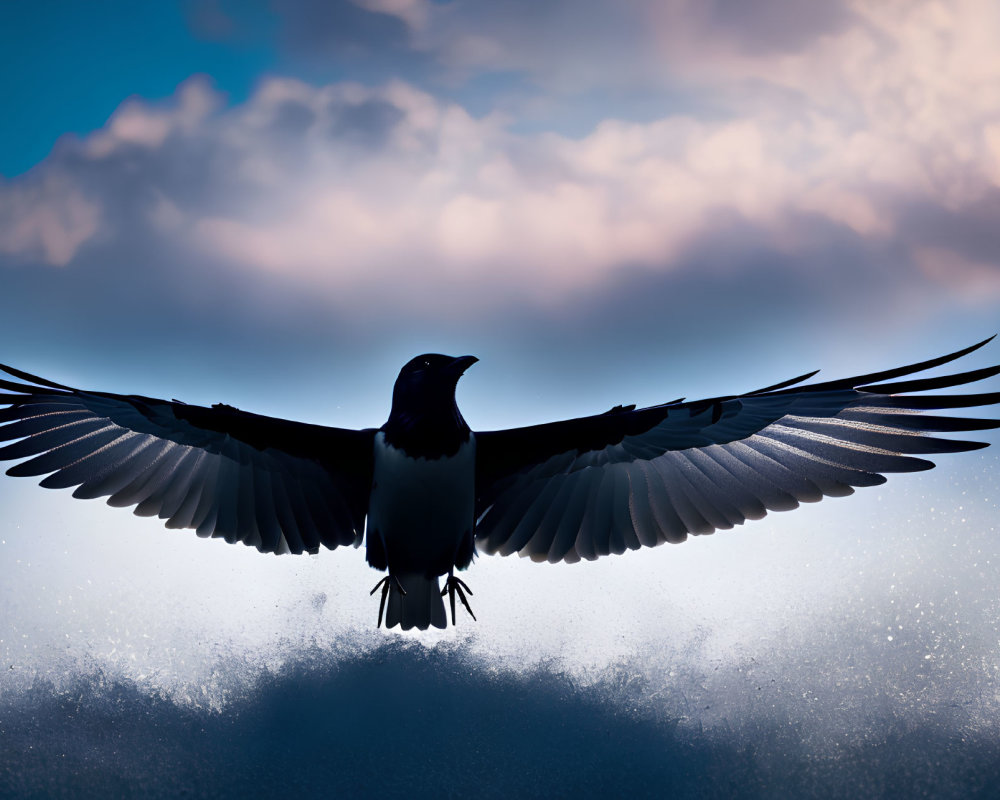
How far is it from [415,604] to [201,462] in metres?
2.66

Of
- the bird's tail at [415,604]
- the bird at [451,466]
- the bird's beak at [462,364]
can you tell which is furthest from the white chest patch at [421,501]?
the bird's beak at [462,364]

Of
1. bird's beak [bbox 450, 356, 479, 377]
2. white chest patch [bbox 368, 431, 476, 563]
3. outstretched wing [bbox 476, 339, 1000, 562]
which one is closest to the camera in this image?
outstretched wing [bbox 476, 339, 1000, 562]

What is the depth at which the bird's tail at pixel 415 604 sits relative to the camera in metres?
7.87

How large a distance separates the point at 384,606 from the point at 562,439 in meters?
2.56

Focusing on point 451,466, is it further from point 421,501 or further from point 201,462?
point 201,462

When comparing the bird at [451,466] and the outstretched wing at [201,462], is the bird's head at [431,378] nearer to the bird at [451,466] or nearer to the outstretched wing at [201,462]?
the bird at [451,466]

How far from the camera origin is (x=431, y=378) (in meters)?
7.07

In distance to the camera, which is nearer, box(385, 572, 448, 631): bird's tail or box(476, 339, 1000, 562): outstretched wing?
box(476, 339, 1000, 562): outstretched wing

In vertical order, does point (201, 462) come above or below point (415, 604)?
above

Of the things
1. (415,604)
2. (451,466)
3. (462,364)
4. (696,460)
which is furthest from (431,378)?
(696,460)

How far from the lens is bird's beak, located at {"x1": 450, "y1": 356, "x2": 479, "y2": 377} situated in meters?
7.01

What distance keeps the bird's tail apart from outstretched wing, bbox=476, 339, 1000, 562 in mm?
778

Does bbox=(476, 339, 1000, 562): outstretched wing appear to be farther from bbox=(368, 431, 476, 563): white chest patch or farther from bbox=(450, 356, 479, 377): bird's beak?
bbox=(450, 356, 479, 377): bird's beak

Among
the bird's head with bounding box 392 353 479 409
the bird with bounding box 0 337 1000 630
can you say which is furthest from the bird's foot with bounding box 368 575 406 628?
the bird's head with bounding box 392 353 479 409
